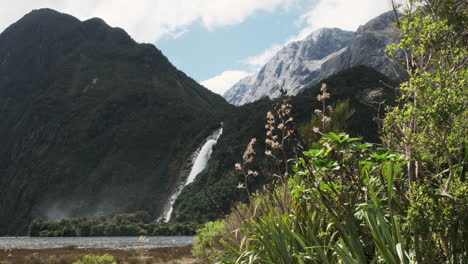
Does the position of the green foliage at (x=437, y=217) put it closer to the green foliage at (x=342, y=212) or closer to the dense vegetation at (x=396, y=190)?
the dense vegetation at (x=396, y=190)

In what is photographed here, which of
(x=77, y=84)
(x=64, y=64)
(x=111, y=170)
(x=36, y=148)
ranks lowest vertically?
(x=111, y=170)

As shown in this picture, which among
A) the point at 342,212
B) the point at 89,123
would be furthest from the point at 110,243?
the point at 89,123

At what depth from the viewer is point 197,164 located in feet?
269

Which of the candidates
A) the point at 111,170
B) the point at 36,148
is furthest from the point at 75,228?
the point at 36,148

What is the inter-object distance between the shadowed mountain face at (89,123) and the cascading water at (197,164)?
5.16 meters

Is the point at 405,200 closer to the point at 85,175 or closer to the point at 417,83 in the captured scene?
the point at 417,83

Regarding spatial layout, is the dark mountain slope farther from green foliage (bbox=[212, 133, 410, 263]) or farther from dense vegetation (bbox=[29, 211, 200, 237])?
green foliage (bbox=[212, 133, 410, 263])

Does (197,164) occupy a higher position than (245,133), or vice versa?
(245,133)

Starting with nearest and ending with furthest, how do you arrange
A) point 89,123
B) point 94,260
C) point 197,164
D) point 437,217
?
point 437,217, point 94,260, point 197,164, point 89,123

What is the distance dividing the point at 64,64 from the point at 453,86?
587 feet

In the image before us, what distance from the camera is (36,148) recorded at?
441 ft

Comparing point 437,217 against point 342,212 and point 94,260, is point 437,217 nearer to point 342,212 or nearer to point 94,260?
point 342,212

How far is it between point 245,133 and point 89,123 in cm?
6843

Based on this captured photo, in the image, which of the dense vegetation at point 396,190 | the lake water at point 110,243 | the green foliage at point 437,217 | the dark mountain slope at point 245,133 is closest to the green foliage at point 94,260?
the dense vegetation at point 396,190
